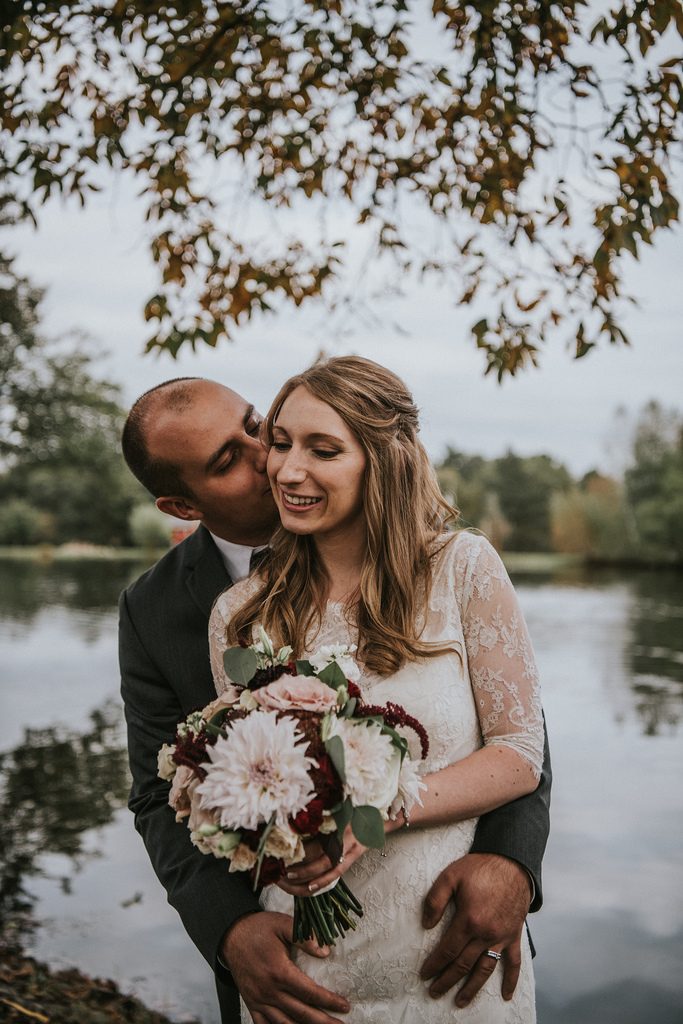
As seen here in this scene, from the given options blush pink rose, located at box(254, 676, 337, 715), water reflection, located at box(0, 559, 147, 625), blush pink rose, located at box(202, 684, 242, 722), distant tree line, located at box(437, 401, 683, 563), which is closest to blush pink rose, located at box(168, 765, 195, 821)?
blush pink rose, located at box(202, 684, 242, 722)

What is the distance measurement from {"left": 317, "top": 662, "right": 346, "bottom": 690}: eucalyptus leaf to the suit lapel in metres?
0.94

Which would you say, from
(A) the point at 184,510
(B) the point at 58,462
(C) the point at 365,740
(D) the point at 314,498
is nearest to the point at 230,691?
(C) the point at 365,740

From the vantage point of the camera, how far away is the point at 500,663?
226 cm

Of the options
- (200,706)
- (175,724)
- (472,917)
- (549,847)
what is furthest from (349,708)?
(549,847)

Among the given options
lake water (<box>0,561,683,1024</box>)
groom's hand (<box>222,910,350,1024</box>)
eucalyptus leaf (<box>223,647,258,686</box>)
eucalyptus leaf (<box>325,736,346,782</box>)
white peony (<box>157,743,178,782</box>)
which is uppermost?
eucalyptus leaf (<box>223,647,258,686</box>)

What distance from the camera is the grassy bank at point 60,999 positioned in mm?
4543

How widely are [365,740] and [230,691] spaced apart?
0.35 m

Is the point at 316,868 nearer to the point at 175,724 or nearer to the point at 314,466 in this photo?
the point at 314,466

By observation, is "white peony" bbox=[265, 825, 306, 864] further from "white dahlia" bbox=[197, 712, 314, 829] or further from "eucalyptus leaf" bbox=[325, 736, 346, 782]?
"eucalyptus leaf" bbox=[325, 736, 346, 782]

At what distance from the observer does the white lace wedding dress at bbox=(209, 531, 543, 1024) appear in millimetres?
2217

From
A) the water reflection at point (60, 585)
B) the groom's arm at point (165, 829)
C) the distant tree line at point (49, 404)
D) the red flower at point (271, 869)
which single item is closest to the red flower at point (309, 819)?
→ the red flower at point (271, 869)

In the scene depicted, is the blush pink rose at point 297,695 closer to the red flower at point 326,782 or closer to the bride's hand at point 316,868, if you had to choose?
the red flower at point 326,782

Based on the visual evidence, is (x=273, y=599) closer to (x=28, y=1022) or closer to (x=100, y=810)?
(x=28, y=1022)

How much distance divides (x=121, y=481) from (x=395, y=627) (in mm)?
20846
